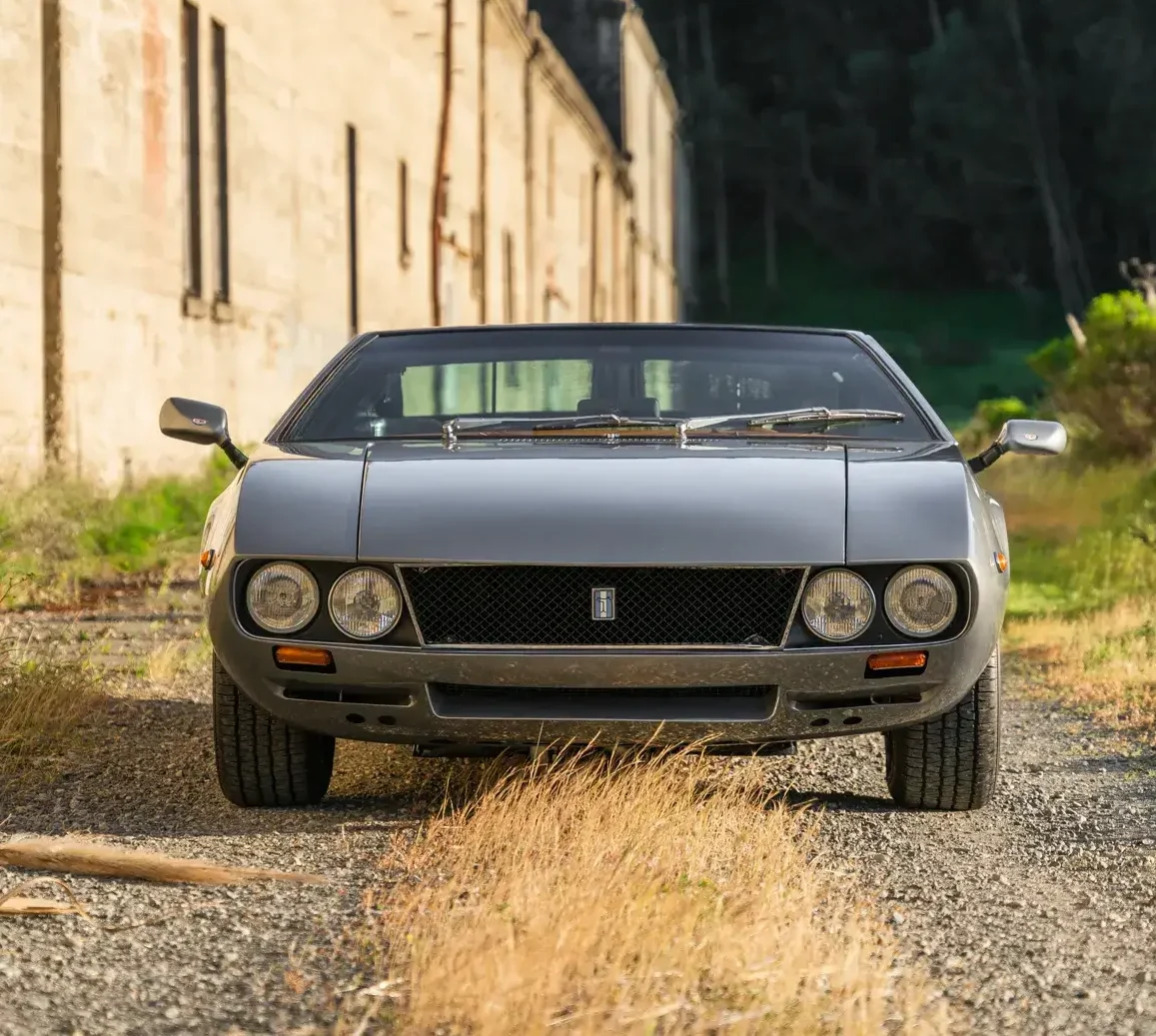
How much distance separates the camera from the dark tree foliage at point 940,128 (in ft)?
192

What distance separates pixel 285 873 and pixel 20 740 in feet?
6.29

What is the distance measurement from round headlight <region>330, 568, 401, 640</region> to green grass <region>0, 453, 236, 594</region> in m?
4.95

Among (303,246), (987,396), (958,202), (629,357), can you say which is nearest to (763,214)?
(958,202)

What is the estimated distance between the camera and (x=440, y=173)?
23.4 meters

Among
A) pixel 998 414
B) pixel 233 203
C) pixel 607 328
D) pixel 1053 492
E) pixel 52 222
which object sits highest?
pixel 233 203

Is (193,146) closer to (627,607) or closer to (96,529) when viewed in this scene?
(96,529)

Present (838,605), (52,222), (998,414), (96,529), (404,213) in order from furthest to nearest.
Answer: (998,414)
(404,213)
(52,222)
(96,529)
(838,605)

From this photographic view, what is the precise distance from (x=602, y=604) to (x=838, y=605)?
0.58m

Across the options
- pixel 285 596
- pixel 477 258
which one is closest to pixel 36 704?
pixel 285 596

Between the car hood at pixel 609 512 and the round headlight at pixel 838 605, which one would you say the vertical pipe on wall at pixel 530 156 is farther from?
the round headlight at pixel 838 605

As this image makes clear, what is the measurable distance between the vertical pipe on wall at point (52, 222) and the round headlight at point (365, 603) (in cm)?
806

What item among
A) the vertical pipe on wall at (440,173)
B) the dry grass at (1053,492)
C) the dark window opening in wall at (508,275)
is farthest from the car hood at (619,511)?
the dark window opening in wall at (508,275)

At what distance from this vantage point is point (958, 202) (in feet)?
204

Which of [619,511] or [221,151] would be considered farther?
[221,151]
